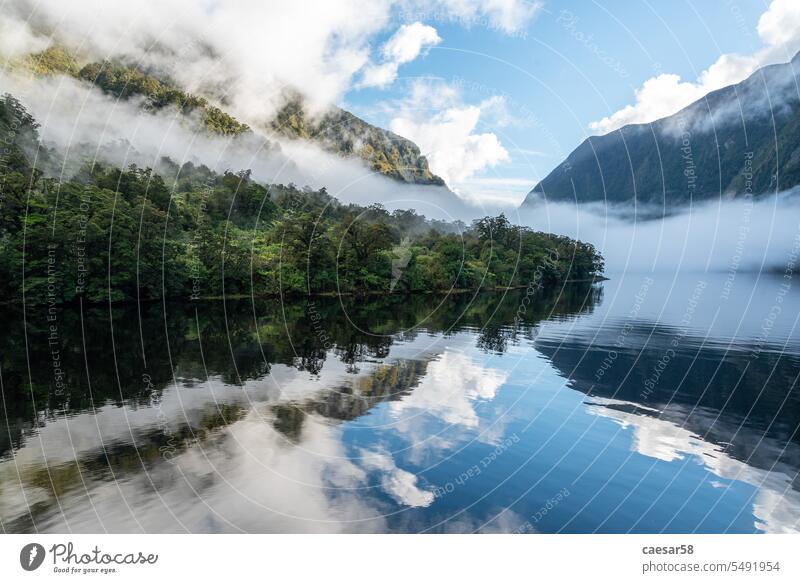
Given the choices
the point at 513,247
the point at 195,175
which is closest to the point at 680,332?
the point at 513,247

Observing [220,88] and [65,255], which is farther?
[220,88]

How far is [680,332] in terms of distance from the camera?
44.6m

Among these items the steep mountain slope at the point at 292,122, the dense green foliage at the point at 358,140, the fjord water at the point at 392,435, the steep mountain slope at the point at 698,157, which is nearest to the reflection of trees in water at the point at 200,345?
the fjord water at the point at 392,435

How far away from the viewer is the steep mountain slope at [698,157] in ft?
490

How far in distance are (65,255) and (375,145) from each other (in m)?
34.7

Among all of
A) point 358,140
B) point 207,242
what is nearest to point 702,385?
point 358,140

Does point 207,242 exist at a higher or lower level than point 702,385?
lower

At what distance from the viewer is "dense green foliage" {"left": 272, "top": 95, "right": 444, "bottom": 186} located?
47.7 metres

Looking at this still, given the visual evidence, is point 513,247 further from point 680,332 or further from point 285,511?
point 285,511

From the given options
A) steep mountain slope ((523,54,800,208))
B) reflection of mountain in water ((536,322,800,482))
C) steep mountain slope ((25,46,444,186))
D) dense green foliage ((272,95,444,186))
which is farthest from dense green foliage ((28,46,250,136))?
steep mountain slope ((523,54,800,208))

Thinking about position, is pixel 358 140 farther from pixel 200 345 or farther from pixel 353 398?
pixel 353 398

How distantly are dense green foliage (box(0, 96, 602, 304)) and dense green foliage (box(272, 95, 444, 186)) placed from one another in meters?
14.5
